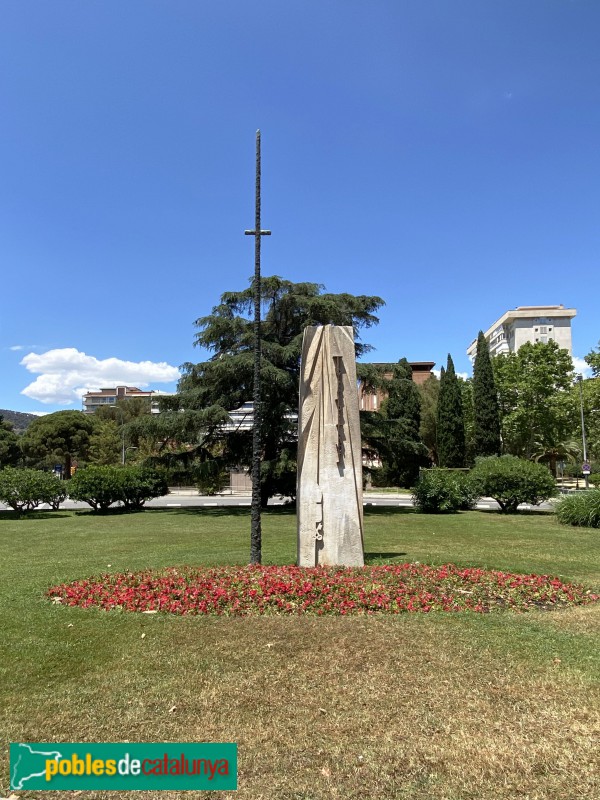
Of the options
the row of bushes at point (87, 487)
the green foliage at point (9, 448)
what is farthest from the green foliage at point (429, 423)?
the green foliage at point (9, 448)

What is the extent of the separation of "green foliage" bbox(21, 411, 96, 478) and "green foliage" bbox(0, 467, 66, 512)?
29.1m

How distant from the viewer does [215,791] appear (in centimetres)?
284

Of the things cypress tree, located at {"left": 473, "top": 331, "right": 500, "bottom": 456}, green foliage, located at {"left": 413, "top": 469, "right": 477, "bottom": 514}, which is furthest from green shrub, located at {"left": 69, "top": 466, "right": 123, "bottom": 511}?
cypress tree, located at {"left": 473, "top": 331, "right": 500, "bottom": 456}

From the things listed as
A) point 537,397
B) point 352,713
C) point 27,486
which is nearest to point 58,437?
point 27,486

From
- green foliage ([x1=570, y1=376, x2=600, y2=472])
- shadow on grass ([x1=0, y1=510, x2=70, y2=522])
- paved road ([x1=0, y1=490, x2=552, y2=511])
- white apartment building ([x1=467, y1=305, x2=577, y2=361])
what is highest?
white apartment building ([x1=467, y1=305, x2=577, y2=361])

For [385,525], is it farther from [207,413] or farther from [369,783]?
[369,783]

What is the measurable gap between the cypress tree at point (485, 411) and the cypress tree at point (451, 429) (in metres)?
2.06

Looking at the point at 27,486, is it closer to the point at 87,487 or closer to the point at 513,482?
the point at 87,487

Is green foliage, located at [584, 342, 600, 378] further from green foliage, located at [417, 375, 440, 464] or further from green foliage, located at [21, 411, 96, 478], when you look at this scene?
green foliage, located at [21, 411, 96, 478]

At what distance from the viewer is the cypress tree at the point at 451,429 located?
146 feet

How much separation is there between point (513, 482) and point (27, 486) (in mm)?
18900

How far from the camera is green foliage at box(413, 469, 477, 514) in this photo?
2116 centimetres

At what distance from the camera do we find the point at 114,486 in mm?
22359

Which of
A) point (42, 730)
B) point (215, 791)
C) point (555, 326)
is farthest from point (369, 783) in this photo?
point (555, 326)
